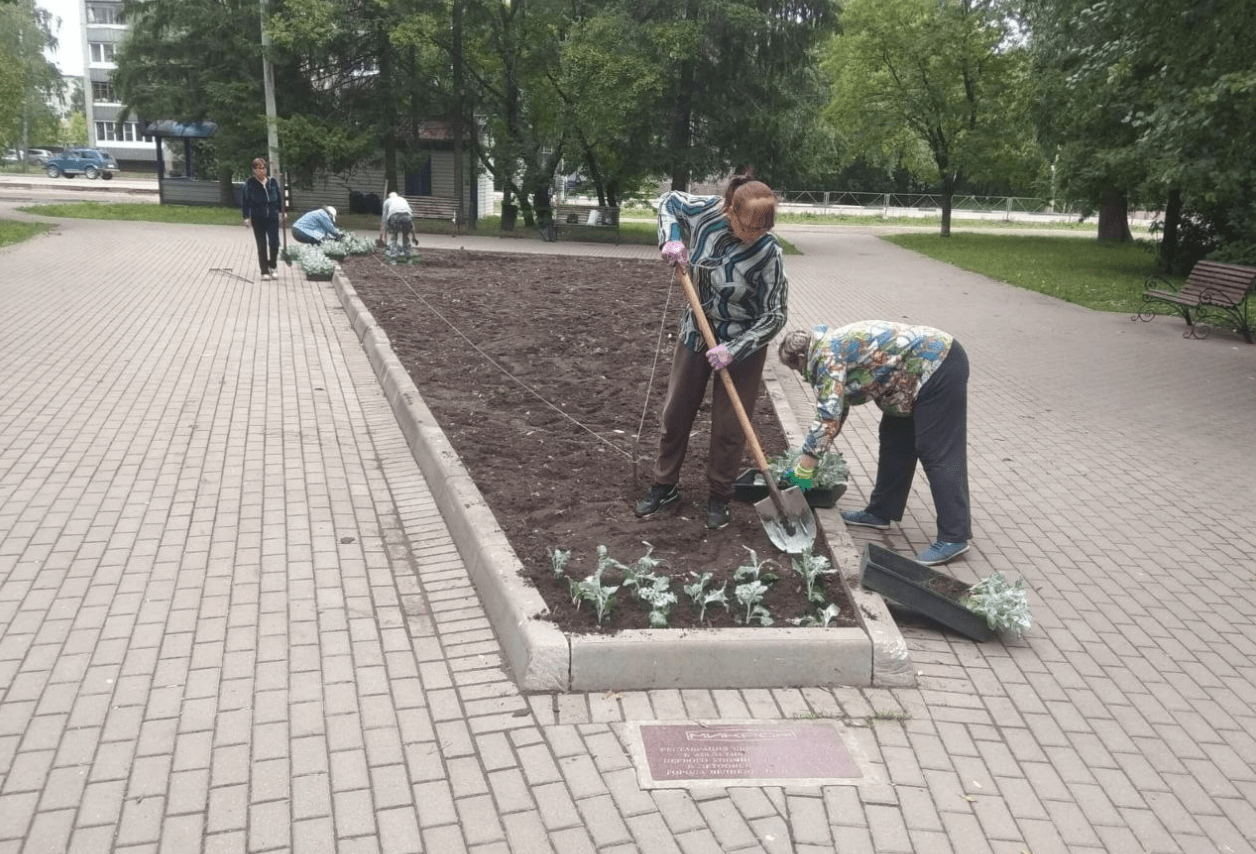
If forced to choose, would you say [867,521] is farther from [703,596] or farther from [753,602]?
[703,596]

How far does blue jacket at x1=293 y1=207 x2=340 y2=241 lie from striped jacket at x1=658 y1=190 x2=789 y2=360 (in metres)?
13.3

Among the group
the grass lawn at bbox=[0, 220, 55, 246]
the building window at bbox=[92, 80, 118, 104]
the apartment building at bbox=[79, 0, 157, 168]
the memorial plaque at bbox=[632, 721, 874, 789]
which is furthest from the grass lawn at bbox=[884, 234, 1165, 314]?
the building window at bbox=[92, 80, 118, 104]

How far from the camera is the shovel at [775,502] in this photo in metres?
5.00

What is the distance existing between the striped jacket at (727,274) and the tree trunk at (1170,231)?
18.6 m

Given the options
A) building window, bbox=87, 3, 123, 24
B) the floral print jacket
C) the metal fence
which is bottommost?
the floral print jacket

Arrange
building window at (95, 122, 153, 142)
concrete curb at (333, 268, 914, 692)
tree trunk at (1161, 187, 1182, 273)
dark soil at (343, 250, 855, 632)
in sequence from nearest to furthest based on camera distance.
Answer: concrete curb at (333, 268, 914, 692) → dark soil at (343, 250, 855, 632) → tree trunk at (1161, 187, 1182, 273) → building window at (95, 122, 153, 142)

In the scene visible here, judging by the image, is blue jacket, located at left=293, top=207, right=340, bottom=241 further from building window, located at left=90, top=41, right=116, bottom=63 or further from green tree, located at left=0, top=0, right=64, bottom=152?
building window, located at left=90, top=41, right=116, bottom=63

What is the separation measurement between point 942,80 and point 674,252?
2848cm

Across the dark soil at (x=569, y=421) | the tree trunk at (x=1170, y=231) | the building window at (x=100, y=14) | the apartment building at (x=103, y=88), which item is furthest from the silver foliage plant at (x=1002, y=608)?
the building window at (x=100, y=14)

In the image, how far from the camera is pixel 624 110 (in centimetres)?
2164

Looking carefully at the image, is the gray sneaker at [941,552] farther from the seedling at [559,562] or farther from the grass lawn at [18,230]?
the grass lawn at [18,230]

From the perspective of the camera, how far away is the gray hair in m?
5.02

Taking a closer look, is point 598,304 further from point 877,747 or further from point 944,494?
point 877,747

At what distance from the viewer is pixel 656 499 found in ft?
18.2
